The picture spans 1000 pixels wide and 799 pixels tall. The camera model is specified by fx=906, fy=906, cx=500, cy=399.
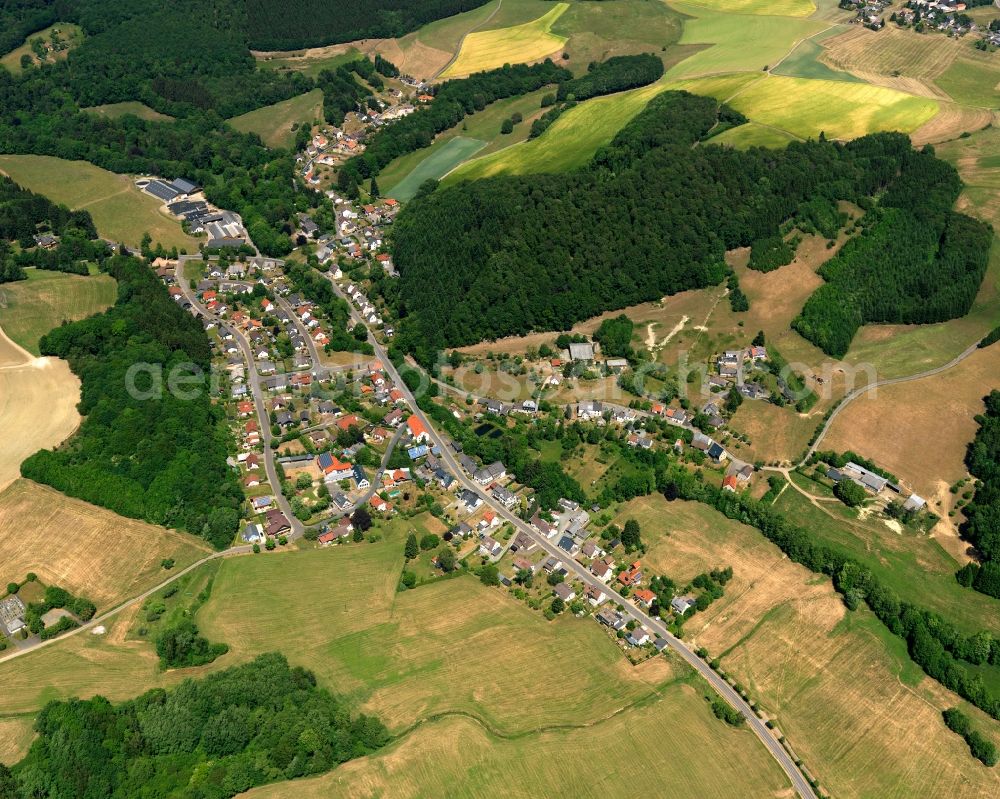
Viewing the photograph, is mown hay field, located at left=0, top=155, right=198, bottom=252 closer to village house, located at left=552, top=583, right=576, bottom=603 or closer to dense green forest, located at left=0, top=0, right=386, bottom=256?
dense green forest, located at left=0, top=0, right=386, bottom=256

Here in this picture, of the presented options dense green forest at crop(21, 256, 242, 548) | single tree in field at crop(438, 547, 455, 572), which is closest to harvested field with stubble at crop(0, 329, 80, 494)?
dense green forest at crop(21, 256, 242, 548)

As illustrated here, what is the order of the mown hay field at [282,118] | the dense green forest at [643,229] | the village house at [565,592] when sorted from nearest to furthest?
the village house at [565,592], the dense green forest at [643,229], the mown hay field at [282,118]

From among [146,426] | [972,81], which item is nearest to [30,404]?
[146,426]

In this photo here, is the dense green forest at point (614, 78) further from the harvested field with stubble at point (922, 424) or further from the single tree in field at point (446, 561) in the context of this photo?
the single tree in field at point (446, 561)

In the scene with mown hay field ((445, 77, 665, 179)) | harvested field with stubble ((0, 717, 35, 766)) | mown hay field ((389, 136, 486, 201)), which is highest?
Result: mown hay field ((445, 77, 665, 179))

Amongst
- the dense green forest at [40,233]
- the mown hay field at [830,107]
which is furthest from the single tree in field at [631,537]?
the dense green forest at [40,233]

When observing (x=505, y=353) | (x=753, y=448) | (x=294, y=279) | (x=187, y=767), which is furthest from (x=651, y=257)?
(x=187, y=767)
